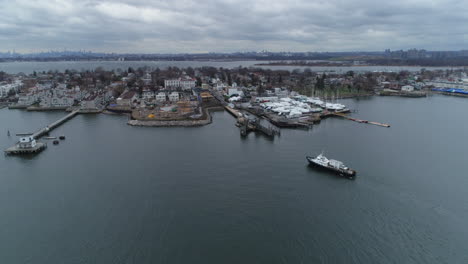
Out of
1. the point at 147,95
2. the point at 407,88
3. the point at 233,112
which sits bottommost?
the point at 233,112

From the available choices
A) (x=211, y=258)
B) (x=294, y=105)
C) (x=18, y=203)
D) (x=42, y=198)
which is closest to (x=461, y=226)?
(x=211, y=258)

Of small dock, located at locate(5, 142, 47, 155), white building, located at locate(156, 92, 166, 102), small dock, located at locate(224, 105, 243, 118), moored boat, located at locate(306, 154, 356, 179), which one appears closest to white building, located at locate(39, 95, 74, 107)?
white building, located at locate(156, 92, 166, 102)

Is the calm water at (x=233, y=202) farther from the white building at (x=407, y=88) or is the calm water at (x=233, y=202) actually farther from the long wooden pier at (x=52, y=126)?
the white building at (x=407, y=88)

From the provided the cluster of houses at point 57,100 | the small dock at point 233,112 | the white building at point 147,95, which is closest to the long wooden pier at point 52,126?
the cluster of houses at point 57,100

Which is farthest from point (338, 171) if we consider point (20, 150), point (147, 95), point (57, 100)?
point (57, 100)

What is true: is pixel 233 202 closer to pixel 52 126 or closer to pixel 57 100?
pixel 52 126

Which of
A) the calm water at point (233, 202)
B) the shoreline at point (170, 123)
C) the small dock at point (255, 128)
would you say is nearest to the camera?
the calm water at point (233, 202)
